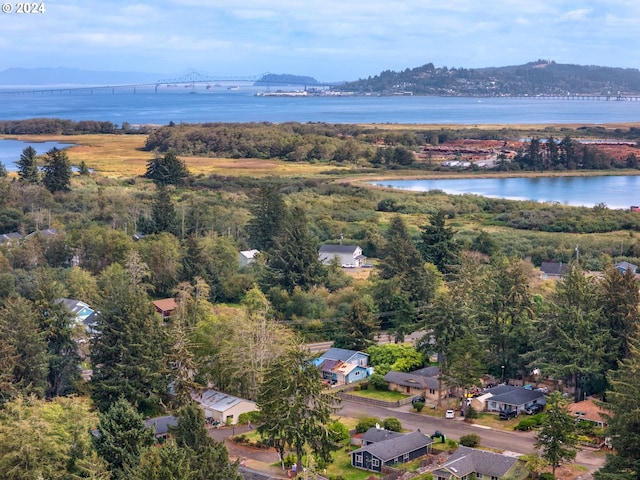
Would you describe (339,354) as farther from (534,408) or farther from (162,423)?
(162,423)

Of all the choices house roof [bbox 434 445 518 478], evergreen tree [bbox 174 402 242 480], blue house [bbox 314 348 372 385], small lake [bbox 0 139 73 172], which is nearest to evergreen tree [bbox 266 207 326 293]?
blue house [bbox 314 348 372 385]

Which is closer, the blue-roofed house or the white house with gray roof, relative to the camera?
the white house with gray roof

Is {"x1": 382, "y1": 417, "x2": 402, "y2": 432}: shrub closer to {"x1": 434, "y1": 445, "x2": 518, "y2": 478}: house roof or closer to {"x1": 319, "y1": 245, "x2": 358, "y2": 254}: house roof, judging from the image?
{"x1": 434, "y1": 445, "x2": 518, "y2": 478}: house roof

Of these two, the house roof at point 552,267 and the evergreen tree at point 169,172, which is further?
the evergreen tree at point 169,172

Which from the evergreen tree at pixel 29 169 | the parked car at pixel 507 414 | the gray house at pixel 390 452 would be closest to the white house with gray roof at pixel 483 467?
the gray house at pixel 390 452

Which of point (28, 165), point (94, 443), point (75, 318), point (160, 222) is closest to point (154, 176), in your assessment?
point (28, 165)

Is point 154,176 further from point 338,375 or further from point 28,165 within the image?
point 338,375

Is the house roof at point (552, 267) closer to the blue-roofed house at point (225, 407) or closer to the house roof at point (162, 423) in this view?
the blue-roofed house at point (225, 407)
